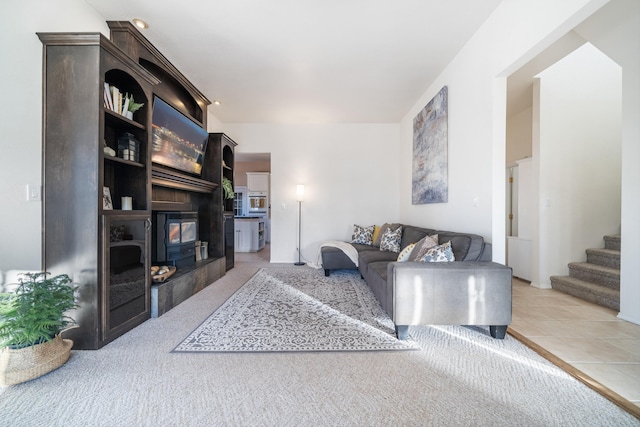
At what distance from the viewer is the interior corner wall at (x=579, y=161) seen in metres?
3.51

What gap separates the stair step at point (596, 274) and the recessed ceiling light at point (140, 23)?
18.2ft

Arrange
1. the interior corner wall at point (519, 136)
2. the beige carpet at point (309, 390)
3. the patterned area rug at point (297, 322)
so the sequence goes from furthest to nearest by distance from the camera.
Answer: the interior corner wall at point (519, 136)
the patterned area rug at point (297, 322)
the beige carpet at point (309, 390)

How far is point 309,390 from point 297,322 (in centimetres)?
92

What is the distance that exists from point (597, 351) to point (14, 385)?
3.80 meters

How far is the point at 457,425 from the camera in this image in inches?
48.6

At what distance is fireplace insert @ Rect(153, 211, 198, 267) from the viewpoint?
300 centimetres

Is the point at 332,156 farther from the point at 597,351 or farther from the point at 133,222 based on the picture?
the point at 597,351

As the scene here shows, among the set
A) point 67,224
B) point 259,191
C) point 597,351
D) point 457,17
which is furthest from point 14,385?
point 259,191

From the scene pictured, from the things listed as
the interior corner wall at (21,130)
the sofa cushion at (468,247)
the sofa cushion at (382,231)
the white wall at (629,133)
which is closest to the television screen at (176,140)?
the interior corner wall at (21,130)

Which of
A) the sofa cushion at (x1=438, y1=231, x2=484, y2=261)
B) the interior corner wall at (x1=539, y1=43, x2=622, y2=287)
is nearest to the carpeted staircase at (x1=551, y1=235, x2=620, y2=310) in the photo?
the interior corner wall at (x1=539, y1=43, x2=622, y2=287)

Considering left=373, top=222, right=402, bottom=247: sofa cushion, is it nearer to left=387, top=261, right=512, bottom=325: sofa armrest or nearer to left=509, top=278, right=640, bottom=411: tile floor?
left=509, top=278, right=640, bottom=411: tile floor

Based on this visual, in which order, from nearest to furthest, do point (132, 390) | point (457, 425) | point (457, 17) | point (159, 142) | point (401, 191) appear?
point (457, 425)
point (132, 390)
point (457, 17)
point (159, 142)
point (401, 191)

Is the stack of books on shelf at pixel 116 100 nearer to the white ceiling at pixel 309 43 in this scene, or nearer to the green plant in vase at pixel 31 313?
the white ceiling at pixel 309 43

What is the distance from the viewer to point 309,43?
2789 millimetres
